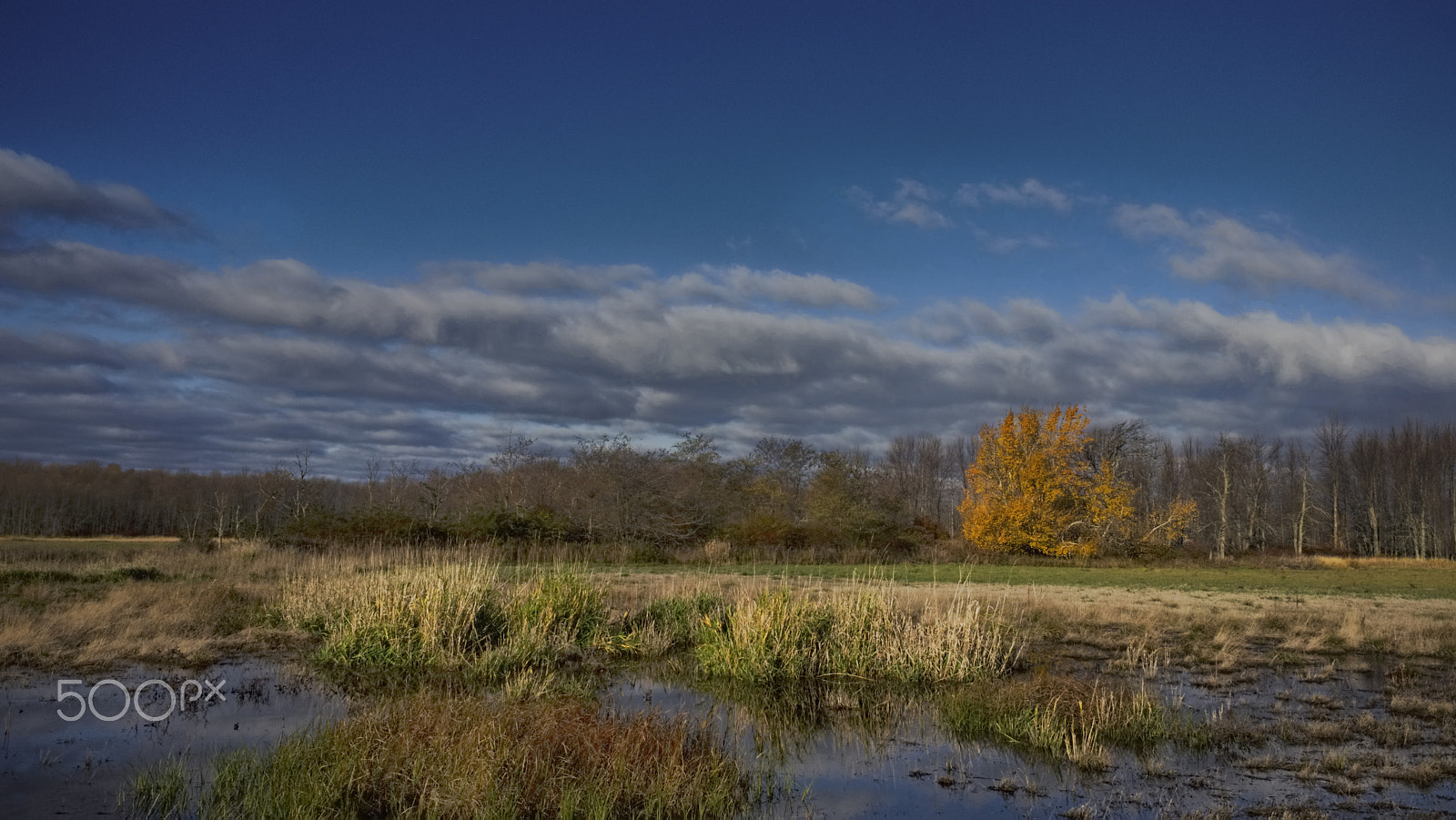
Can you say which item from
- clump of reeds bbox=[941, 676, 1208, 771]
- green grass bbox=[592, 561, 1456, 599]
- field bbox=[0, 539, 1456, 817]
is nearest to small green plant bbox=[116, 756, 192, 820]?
field bbox=[0, 539, 1456, 817]

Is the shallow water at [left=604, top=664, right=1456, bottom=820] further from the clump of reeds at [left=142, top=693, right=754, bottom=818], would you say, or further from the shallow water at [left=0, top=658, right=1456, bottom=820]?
the clump of reeds at [left=142, top=693, right=754, bottom=818]

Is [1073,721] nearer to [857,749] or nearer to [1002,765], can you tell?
[1002,765]

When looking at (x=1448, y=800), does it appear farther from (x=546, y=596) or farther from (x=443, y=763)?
(x=546, y=596)

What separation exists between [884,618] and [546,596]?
6.27 metres

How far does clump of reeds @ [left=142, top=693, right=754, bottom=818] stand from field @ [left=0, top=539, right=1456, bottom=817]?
0.10ft

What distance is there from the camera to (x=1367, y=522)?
75.3 m

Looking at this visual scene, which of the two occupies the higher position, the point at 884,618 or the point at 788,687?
the point at 884,618

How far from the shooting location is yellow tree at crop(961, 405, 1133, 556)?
48.7m

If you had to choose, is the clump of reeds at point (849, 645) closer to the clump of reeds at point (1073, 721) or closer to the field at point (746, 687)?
the field at point (746, 687)

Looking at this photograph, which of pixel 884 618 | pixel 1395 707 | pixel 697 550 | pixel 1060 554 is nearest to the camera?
pixel 1395 707

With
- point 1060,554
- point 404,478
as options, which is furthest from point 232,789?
point 1060,554

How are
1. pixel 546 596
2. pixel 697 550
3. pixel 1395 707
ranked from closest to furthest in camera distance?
pixel 1395 707 → pixel 546 596 → pixel 697 550

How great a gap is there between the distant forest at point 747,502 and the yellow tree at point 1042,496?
1.72 m

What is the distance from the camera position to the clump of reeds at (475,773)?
7.26 m
